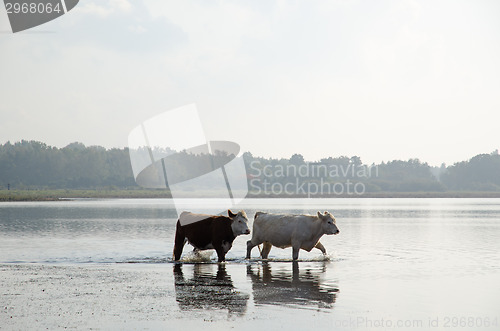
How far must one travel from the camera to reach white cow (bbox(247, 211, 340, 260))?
20.3m

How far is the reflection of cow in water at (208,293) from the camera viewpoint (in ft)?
38.0

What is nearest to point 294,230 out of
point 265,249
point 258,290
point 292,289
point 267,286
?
point 265,249

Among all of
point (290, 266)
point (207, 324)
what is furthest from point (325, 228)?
point (207, 324)

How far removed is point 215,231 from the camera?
19328 millimetres

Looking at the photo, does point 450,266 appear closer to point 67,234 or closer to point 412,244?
point 412,244

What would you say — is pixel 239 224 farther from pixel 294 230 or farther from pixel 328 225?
pixel 328 225

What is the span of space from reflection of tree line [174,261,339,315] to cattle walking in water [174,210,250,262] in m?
1.72

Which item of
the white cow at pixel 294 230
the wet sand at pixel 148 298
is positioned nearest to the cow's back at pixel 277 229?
the white cow at pixel 294 230

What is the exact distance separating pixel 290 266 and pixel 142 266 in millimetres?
4472

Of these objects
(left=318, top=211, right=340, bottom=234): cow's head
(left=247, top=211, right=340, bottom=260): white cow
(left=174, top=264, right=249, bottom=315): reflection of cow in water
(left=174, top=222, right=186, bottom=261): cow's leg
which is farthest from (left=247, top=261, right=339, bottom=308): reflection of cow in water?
(left=174, top=222, right=186, bottom=261): cow's leg

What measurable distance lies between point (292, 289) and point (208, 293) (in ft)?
6.51

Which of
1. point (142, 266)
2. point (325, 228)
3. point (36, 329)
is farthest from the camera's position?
point (325, 228)

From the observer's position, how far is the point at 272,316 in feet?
35.2

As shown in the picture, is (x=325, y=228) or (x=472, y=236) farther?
(x=472, y=236)
